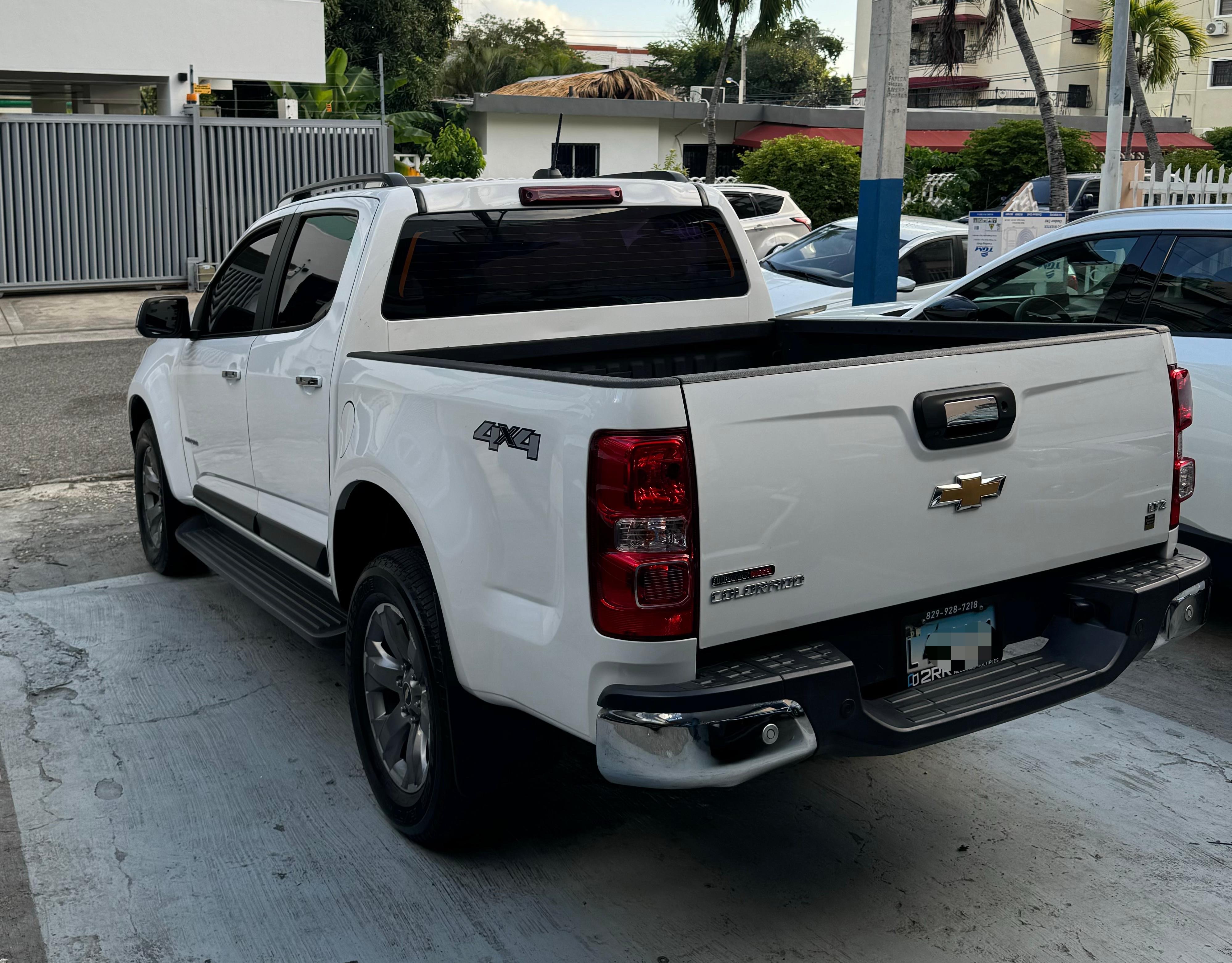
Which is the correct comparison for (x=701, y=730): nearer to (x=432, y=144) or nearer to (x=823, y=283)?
(x=823, y=283)

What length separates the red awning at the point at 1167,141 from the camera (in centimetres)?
4428

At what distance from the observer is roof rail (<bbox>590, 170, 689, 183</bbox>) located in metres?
4.93

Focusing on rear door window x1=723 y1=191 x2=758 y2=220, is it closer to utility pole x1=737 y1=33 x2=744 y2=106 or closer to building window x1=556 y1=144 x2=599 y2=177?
building window x1=556 y1=144 x2=599 y2=177

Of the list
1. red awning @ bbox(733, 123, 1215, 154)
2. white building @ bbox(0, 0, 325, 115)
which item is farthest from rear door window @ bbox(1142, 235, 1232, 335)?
red awning @ bbox(733, 123, 1215, 154)

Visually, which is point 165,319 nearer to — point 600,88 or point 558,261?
point 558,261

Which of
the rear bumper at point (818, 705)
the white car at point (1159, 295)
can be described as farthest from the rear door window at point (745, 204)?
the rear bumper at point (818, 705)

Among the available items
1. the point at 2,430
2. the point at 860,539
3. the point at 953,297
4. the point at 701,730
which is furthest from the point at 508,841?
the point at 2,430

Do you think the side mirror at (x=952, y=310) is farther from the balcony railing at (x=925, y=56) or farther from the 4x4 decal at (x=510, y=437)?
the balcony railing at (x=925, y=56)

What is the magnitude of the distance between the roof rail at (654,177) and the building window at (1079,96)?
2534 inches

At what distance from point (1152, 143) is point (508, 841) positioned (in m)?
28.5

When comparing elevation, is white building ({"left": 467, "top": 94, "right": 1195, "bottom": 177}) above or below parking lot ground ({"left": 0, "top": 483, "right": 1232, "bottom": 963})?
above

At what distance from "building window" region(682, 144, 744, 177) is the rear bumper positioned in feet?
130

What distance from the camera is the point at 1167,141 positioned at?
4572 centimetres

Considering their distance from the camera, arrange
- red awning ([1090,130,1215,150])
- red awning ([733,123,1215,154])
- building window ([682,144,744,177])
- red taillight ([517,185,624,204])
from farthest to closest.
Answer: red awning ([1090,130,1215,150]) < building window ([682,144,744,177]) < red awning ([733,123,1215,154]) < red taillight ([517,185,624,204])
